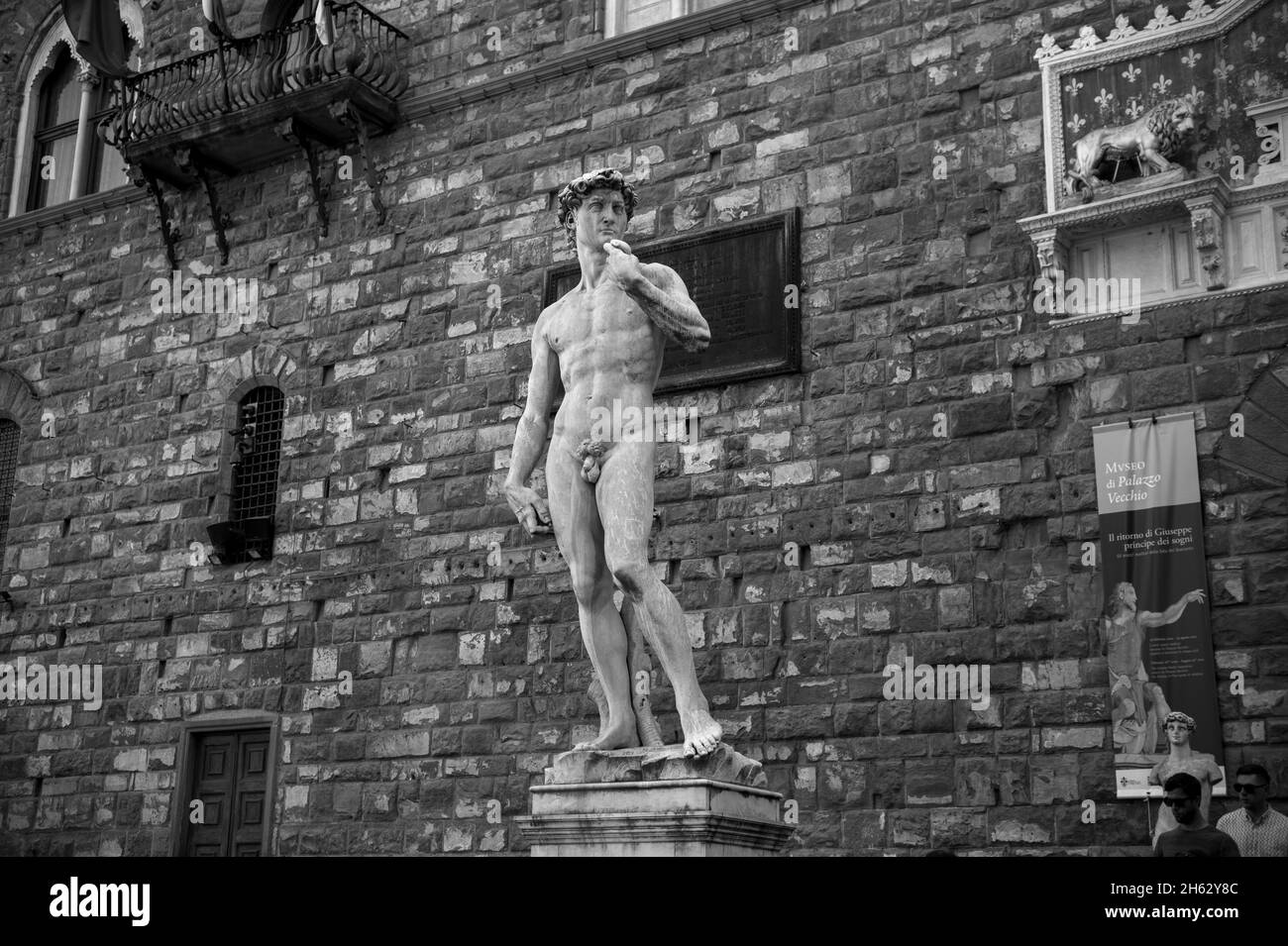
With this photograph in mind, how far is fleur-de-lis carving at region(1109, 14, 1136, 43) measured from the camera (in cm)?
1056

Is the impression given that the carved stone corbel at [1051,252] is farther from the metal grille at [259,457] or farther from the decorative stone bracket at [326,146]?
Answer: the metal grille at [259,457]

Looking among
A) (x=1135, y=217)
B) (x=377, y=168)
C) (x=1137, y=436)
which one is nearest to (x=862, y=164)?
(x=1135, y=217)

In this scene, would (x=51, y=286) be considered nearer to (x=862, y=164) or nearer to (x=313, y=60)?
(x=313, y=60)

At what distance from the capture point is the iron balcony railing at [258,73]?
13.9 metres

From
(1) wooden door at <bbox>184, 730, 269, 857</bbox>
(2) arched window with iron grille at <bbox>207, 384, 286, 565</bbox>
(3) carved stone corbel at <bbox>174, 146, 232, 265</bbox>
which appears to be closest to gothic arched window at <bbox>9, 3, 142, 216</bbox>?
(3) carved stone corbel at <bbox>174, 146, 232, 265</bbox>

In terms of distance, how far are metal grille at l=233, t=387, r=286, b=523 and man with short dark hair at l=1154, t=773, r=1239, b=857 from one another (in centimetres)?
895

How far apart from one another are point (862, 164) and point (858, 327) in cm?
129

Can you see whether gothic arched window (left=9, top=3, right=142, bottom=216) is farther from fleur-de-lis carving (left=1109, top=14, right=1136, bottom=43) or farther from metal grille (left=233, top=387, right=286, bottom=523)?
fleur-de-lis carving (left=1109, top=14, right=1136, bottom=43)

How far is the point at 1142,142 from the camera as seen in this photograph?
10.3 metres

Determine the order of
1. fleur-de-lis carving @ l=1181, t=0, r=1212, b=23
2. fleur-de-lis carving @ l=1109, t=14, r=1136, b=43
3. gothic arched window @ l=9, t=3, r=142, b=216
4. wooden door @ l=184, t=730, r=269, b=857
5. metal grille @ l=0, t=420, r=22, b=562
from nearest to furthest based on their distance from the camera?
fleur-de-lis carving @ l=1181, t=0, r=1212, b=23
fleur-de-lis carving @ l=1109, t=14, r=1136, b=43
wooden door @ l=184, t=730, r=269, b=857
metal grille @ l=0, t=420, r=22, b=562
gothic arched window @ l=9, t=3, r=142, b=216

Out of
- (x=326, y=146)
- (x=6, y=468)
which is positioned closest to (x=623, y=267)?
(x=326, y=146)

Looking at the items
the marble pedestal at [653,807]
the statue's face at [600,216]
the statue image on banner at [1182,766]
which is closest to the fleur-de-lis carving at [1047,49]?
the statue's face at [600,216]

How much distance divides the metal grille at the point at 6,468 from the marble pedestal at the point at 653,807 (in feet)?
34.3

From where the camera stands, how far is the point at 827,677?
10.6m
